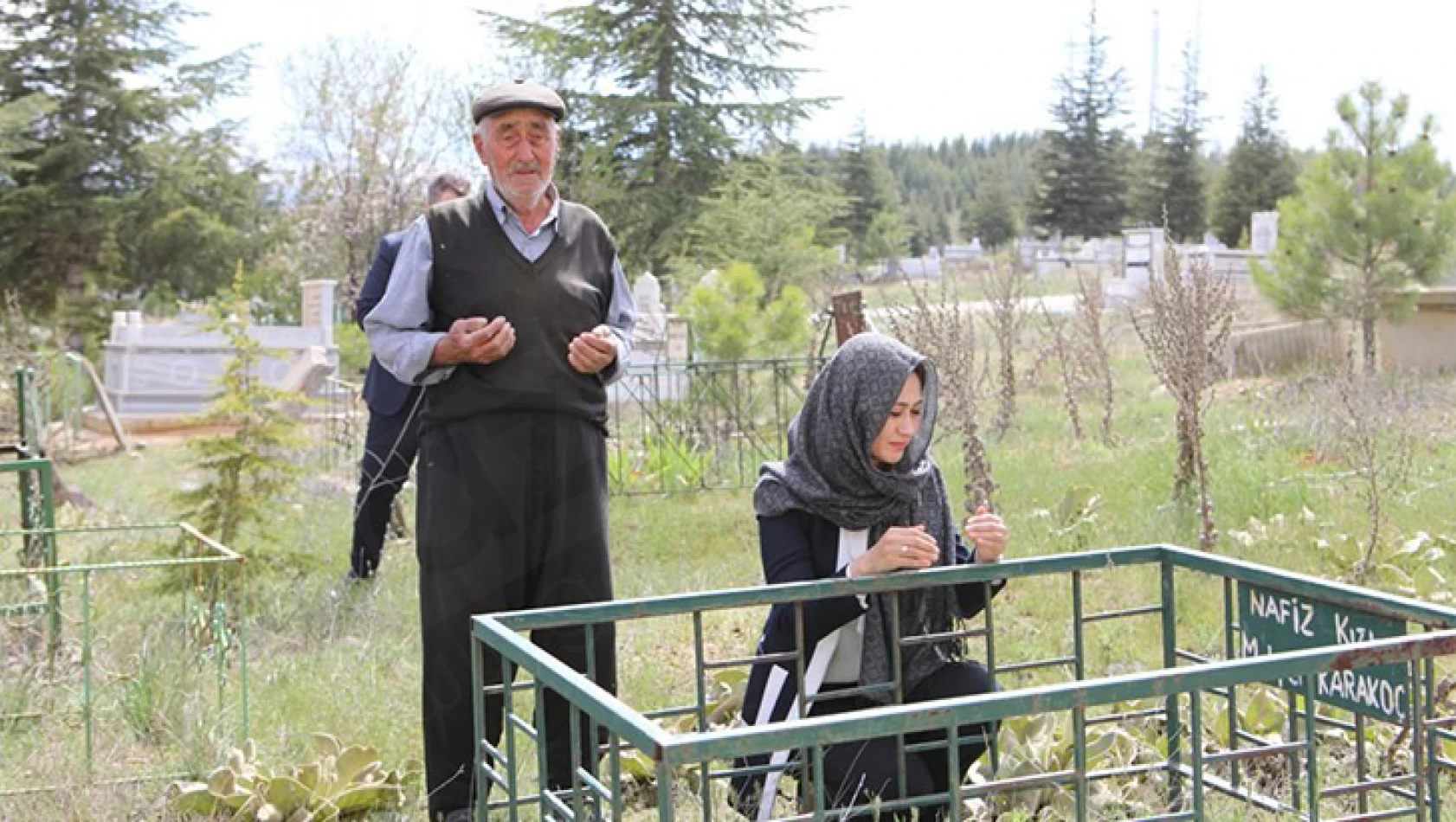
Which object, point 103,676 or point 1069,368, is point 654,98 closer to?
point 1069,368

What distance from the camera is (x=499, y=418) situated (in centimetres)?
371

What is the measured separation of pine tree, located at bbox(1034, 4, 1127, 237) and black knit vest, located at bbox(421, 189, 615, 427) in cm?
5162

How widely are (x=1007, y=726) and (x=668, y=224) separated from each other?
26.7 meters

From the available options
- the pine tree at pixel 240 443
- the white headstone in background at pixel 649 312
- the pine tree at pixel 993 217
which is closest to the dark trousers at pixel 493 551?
the pine tree at pixel 240 443

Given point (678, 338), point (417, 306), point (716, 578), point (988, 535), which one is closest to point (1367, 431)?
point (716, 578)

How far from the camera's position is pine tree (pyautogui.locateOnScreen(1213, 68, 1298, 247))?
157ft

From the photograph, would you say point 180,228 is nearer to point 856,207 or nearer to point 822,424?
point 856,207

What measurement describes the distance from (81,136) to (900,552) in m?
30.3

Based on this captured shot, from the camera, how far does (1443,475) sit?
8.90 metres

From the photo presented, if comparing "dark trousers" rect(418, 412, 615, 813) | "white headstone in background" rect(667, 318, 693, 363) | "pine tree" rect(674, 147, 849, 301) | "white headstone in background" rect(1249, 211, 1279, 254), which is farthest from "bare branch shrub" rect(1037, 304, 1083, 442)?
"white headstone in background" rect(1249, 211, 1279, 254)

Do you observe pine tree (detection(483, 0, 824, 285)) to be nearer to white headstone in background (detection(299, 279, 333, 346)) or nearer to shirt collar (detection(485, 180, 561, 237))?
white headstone in background (detection(299, 279, 333, 346))

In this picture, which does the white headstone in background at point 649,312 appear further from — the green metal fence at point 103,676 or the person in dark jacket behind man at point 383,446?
the green metal fence at point 103,676

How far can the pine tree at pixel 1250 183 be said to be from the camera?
4772 cm

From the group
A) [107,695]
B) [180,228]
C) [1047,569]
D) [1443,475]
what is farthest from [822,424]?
[180,228]
